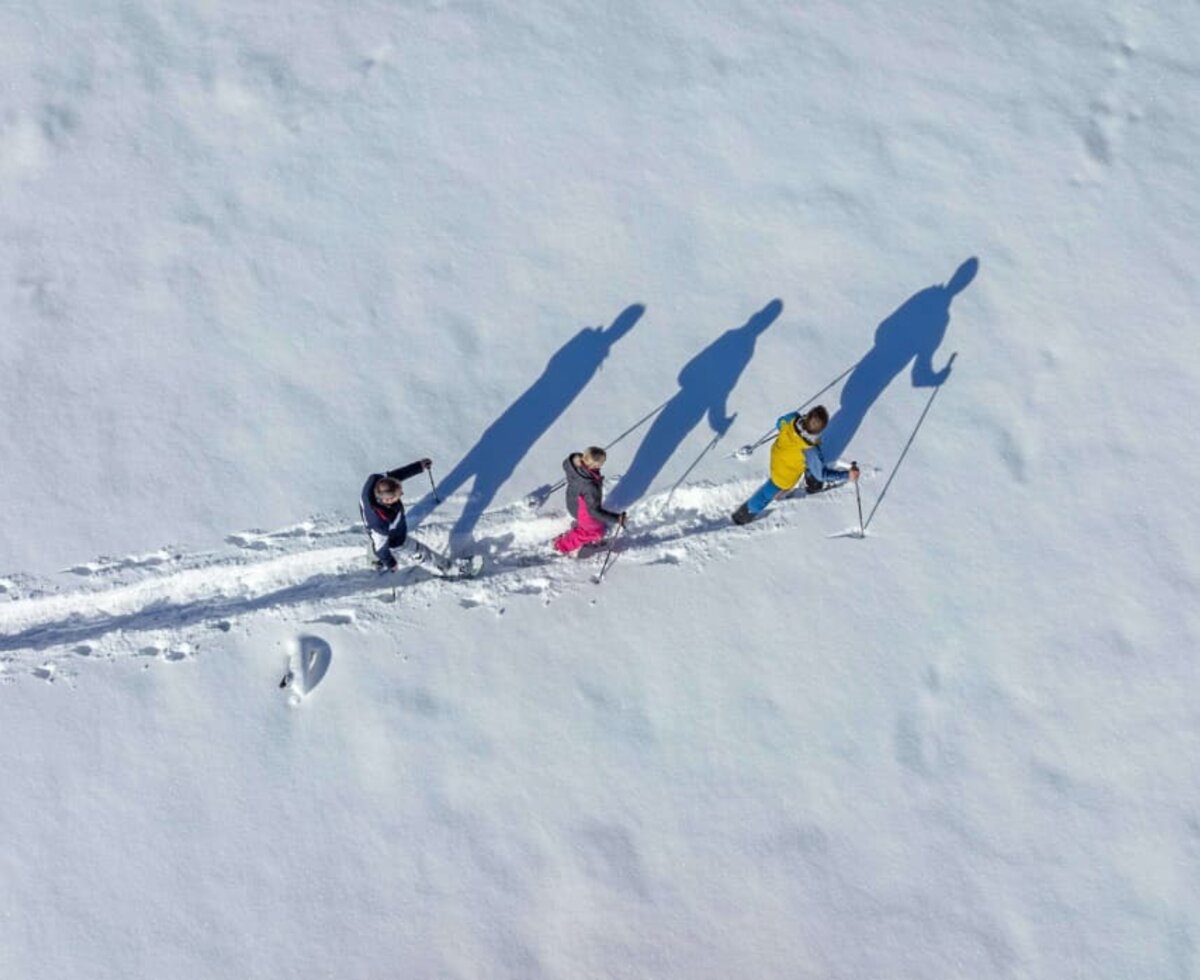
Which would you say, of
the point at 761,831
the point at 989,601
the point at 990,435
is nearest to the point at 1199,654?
the point at 989,601

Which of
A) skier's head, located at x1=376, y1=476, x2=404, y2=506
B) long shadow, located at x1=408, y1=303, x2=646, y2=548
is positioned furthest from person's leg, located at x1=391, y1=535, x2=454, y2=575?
skier's head, located at x1=376, y1=476, x2=404, y2=506

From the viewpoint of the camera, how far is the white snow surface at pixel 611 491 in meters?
6.98

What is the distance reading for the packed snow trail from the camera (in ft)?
24.6

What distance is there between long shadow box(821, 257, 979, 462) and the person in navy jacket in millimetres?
3766

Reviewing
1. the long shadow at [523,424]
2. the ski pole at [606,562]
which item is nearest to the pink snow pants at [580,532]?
the ski pole at [606,562]

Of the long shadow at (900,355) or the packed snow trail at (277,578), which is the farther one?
the long shadow at (900,355)

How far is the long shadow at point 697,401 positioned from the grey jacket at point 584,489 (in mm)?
1006

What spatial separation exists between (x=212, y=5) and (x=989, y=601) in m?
9.97

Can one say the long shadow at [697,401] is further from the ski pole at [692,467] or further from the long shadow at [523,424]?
the long shadow at [523,424]

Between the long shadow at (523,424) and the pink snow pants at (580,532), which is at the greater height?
the long shadow at (523,424)

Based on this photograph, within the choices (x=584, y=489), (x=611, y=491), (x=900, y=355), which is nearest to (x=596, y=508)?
(x=584, y=489)

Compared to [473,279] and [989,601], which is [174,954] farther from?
[989,601]

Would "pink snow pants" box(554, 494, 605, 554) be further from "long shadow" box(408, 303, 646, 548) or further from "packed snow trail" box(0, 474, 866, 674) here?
"long shadow" box(408, 303, 646, 548)

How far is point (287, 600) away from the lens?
7605mm
